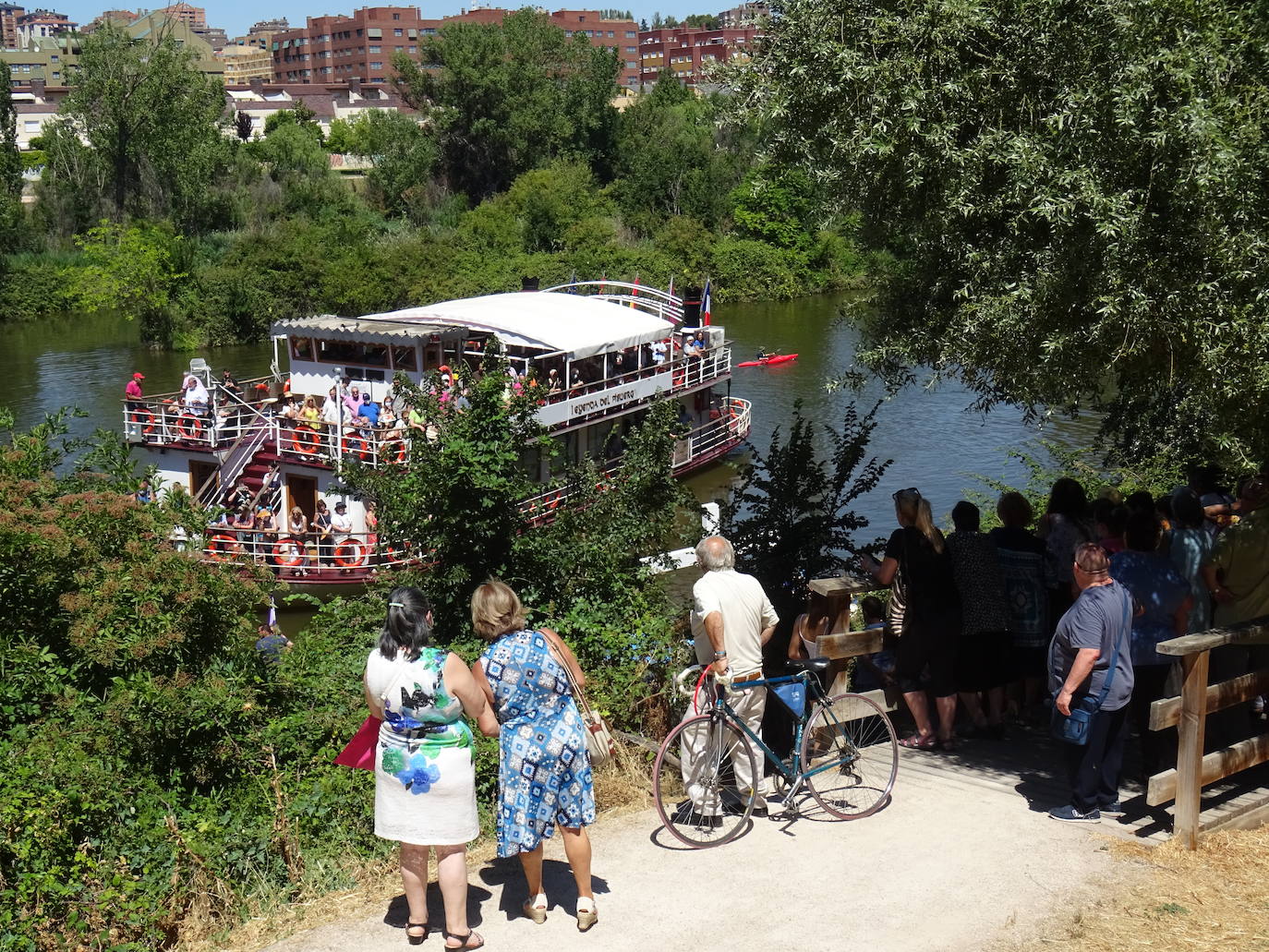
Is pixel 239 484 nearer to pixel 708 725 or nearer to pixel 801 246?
pixel 708 725

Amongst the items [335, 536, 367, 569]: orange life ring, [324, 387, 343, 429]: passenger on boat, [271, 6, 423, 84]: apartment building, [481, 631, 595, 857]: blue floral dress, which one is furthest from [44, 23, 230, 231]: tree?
[271, 6, 423, 84]: apartment building

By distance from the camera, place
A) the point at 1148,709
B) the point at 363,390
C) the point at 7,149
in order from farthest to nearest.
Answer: the point at 7,149 < the point at 363,390 < the point at 1148,709

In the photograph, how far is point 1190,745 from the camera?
654 cm

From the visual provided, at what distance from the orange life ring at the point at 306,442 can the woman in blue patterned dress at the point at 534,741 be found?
1739cm

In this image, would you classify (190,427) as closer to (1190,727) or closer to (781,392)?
(781,392)

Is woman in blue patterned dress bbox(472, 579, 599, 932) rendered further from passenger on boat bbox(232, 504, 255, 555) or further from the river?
passenger on boat bbox(232, 504, 255, 555)

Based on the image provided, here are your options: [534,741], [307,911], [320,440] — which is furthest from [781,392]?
[534,741]

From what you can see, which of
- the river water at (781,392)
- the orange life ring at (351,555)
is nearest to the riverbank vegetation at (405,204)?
the river water at (781,392)

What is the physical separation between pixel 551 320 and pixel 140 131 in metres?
41.0

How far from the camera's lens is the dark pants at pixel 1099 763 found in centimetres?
688

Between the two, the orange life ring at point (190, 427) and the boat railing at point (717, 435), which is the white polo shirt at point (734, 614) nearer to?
the orange life ring at point (190, 427)

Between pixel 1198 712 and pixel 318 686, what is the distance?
4925mm

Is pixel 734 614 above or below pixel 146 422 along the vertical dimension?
above

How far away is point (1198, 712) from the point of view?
6.56 metres
